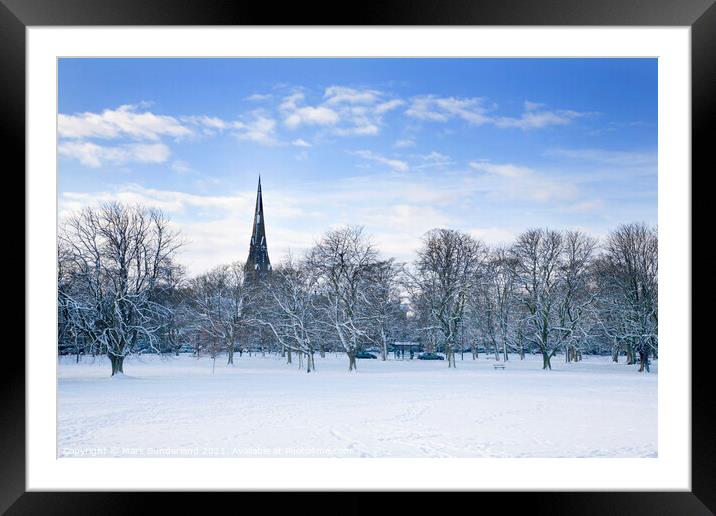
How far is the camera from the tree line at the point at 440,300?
10.7 meters

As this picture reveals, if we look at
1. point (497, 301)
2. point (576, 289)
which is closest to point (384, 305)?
point (497, 301)

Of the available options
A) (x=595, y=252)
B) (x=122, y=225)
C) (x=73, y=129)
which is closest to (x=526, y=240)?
(x=595, y=252)

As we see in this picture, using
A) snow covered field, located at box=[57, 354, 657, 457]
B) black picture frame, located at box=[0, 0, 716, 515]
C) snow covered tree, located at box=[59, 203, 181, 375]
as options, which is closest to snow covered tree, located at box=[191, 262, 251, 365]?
snow covered field, located at box=[57, 354, 657, 457]

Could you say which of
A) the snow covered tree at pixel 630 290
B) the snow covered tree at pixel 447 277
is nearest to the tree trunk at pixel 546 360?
the snow covered tree at pixel 630 290

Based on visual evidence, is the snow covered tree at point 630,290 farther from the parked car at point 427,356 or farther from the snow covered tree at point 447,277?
the parked car at point 427,356

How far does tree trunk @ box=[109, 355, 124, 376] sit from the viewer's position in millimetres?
9234

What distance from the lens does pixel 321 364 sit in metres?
11.4

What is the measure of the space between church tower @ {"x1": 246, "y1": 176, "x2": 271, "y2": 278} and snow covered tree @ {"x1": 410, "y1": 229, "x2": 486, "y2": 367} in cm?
323

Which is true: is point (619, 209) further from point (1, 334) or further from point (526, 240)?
point (1, 334)

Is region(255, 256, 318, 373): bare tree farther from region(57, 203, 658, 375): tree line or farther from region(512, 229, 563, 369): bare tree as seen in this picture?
region(512, 229, 563, 369): bare tree

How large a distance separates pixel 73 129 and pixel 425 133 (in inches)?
257
